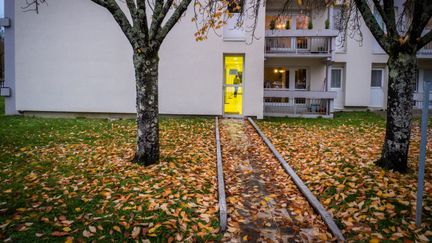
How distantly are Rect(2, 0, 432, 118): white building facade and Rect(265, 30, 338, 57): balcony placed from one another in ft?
0.18

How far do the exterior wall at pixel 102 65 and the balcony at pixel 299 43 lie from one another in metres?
2.11

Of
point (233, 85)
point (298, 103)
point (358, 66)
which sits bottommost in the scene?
point (298, 103)

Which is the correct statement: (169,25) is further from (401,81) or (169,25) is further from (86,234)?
(401,81)

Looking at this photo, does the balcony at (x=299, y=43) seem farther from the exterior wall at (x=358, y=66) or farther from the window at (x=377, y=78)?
the window at (x=377, y=78)

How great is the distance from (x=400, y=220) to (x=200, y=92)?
12284 mm

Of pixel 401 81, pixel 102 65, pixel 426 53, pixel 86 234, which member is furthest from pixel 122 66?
pixel 426 53

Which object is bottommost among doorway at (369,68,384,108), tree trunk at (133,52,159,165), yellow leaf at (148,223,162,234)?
yellow leaf at (148,223,162,234)

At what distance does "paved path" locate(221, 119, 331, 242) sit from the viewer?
457cm

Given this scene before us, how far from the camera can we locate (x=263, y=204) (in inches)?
221

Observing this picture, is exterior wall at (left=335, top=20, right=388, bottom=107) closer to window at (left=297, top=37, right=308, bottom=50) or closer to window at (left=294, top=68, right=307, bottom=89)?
Answer: window at (left=294, top=68, right=307, bottom=89)

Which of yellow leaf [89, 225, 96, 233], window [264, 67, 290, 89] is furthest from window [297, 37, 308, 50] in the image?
yellow leaf [89, 225, 96, 233]

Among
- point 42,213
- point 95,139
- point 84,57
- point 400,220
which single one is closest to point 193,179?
point 42,213

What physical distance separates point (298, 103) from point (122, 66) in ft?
33.4

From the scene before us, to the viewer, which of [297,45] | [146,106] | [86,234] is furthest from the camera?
[297,45]
